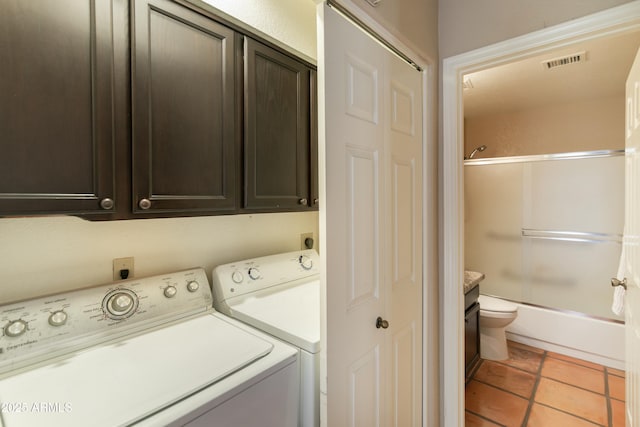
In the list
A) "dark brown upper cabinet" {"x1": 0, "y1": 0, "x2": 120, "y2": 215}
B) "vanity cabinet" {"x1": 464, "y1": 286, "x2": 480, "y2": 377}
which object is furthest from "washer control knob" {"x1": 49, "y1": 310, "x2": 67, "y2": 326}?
"vanity cabinet" {"x1": 464, "y1": 286, "x2": 480, "y2": 377}

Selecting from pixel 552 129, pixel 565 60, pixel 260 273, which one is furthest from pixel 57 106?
pixel 552 129

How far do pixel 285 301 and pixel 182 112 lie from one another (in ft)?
2.98

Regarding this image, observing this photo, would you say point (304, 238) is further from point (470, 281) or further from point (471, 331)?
point (471, 331)

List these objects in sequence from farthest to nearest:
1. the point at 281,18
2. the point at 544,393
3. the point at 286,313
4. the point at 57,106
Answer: the point at 544,393
the point at 281,18
the point at 286,313
the point at 57,106

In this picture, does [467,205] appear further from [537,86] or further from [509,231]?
[537,86]

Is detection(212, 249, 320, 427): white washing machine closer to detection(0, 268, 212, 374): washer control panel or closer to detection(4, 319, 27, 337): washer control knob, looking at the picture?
detection(0, 268, 212, 374): washer control panel

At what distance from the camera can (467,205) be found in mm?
3551

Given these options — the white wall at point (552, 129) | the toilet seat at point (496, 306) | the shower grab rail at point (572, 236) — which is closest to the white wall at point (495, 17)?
the toilet seat at point (496, 306)

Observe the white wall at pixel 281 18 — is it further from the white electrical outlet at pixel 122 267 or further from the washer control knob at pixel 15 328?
the washer control knob at pixel 15 328

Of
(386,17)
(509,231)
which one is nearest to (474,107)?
(509,231)

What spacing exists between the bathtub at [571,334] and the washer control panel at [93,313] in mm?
3132

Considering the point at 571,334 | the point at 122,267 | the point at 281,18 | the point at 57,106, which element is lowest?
the point at 571,334

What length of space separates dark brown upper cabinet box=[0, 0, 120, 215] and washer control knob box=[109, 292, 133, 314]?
1.38 ft

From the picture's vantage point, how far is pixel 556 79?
2633 mm
